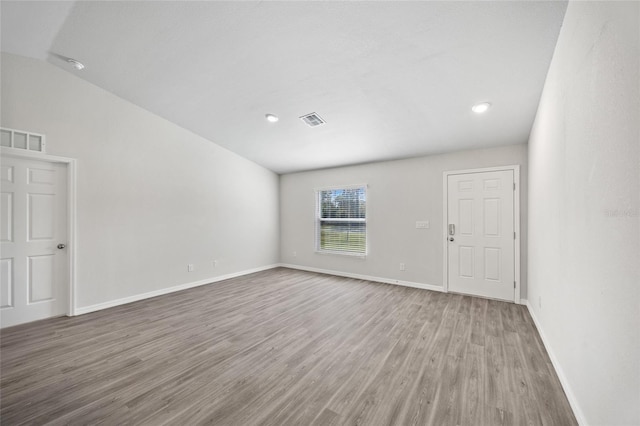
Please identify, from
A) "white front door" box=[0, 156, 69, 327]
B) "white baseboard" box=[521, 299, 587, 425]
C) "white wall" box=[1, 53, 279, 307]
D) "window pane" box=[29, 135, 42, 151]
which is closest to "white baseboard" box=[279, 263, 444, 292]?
"white wall" box=[1, 53, 279, 307]

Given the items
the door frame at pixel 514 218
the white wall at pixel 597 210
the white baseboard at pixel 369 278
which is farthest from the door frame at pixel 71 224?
the door frame at pixel 514 218

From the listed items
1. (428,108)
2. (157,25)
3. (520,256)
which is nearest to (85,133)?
(157,25)

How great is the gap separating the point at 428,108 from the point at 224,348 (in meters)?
3.51

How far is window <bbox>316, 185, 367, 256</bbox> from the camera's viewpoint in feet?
17.6

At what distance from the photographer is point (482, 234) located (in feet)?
13.3

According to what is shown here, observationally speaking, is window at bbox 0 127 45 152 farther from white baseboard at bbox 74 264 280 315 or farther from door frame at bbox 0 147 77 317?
white baseboard at bbox 74 264 280 315

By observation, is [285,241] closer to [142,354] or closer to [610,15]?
[142,354]

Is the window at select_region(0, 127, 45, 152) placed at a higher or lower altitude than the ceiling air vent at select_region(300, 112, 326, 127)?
lower

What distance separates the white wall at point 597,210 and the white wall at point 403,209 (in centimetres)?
193

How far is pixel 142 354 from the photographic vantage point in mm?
2398

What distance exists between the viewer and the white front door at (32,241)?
302 centimetres

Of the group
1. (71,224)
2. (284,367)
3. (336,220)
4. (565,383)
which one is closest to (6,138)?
(71,224)

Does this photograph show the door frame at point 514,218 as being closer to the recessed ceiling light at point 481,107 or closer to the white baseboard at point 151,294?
the recessed ceiling light at point 481,107

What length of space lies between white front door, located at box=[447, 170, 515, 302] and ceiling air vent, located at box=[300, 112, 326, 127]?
239cm
